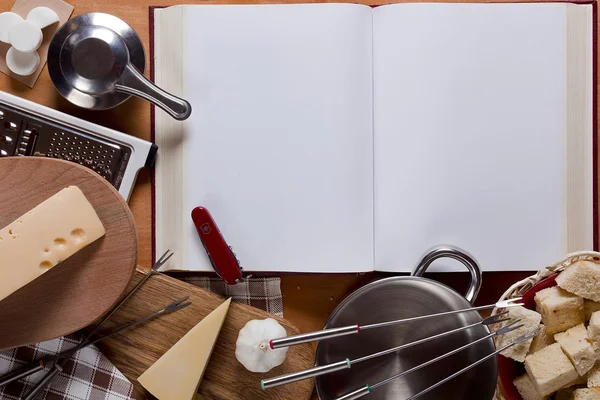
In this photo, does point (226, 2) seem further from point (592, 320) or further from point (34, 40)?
point (592, 320)

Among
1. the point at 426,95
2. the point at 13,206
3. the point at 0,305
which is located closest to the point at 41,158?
the point at 13,206

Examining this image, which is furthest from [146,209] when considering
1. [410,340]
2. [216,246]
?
[410,340]

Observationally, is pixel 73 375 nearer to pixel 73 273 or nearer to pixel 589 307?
pixel 73 273

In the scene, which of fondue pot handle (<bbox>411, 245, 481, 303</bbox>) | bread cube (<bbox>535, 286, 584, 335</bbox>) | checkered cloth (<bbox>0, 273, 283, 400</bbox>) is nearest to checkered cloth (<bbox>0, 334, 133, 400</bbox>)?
checkered cloth (<bbox>0, 273, 283, 400</bbox>)

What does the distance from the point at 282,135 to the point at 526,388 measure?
391 millimetres

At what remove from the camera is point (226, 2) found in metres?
0.71

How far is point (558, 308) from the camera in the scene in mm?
616

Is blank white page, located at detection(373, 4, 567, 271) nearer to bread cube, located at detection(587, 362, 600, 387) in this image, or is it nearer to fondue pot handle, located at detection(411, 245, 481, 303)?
fondue pot handle, located at detection(411, 245, 481, 303)

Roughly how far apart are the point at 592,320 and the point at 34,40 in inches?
27.1

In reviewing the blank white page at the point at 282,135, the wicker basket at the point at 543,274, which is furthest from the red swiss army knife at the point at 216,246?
the wicker basket at the point at 543,274

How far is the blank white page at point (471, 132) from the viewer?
26.9 inches

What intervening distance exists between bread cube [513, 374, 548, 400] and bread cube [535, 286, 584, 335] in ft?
0.19

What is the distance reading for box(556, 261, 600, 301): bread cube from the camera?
0.60m

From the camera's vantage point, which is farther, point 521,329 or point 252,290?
point 252,290
